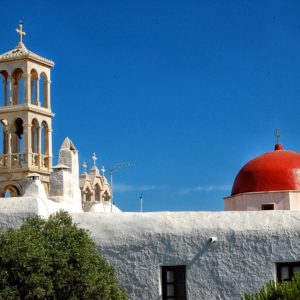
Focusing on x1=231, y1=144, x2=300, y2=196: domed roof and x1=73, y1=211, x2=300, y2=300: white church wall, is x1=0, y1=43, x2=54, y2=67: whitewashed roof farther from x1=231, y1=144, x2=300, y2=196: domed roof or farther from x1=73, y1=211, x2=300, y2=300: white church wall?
x1=73, y1=211, x2=300, y2=300: white church wall

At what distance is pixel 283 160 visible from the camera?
2655 cm

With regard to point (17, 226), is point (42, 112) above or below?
above

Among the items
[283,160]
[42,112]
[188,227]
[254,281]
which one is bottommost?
[254,281]

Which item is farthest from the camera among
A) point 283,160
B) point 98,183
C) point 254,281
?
point 98,183

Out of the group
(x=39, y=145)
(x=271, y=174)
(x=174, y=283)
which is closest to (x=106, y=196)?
(x=39, y=145)

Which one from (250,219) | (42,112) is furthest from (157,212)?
(42,112)

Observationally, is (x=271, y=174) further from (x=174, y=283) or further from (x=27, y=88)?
(x=27, y=88)

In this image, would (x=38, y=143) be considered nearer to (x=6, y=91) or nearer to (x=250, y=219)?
(x=6, y=91)

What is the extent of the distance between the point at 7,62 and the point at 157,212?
14.3 meters

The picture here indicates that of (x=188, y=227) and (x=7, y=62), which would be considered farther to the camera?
(x=7, y=62)

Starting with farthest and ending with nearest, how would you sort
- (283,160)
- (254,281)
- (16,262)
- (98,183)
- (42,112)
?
1. (98,183)
2. (42,112)
3. (283,160)
4. (254,281)
5. (16,262)

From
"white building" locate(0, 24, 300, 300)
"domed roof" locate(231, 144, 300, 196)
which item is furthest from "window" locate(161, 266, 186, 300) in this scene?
"domed roof" locate(231, 144, 300, 196)

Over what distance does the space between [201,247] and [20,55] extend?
1501 cm

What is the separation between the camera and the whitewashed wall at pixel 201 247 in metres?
20.0
